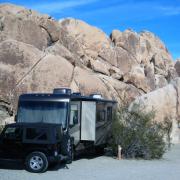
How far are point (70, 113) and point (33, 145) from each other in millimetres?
3243

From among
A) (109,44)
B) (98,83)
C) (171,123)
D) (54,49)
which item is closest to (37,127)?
(171,123)

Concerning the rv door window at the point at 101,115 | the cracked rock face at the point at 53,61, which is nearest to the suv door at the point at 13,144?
the rv door window at the point at 101,115

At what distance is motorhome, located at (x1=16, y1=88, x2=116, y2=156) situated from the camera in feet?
57.5

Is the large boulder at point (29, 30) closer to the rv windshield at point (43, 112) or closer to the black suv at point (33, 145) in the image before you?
the rv windshield at point (43, 112)

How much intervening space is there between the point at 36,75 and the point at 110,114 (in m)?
10.7

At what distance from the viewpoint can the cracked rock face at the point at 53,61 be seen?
31.5 m

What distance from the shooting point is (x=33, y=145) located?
14742 mm

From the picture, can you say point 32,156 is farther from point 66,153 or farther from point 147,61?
point 147,61

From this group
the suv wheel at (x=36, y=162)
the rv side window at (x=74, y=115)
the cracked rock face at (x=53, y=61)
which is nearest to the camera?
the suv wheel at (x=36, y=162)

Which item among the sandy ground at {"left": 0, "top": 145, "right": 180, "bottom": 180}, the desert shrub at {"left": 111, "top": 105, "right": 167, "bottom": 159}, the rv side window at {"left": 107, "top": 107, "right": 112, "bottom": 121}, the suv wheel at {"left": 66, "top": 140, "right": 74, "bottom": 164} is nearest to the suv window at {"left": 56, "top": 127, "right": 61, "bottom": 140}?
the sandy ground at {"left": 0, "top": 145, "right": 180, "bottom": 180}

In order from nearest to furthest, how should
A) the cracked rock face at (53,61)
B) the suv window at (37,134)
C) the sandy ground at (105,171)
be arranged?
the sandy ground at (105,171) → the suv window at (37,134) → the cracked rock face at (53,61)

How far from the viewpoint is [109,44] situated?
2296 inches

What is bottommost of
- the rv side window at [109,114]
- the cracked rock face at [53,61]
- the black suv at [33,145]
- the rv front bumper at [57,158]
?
the rv front bumper at [57,158]

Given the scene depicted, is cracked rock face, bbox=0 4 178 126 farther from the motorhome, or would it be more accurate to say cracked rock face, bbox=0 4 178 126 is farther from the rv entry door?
the rv entry door
